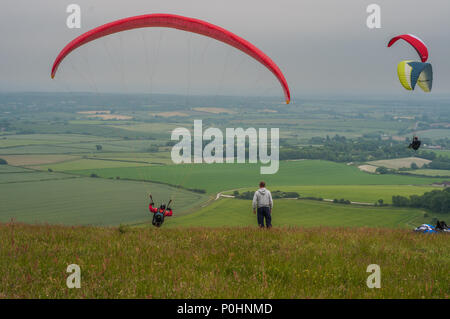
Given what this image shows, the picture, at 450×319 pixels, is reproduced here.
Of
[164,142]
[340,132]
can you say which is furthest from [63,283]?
[340,132]

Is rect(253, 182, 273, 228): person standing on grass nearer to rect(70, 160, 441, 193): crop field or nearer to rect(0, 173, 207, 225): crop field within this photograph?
rect(0, 173, 207, 225): crop field

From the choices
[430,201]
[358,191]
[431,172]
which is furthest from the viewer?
[431,172]

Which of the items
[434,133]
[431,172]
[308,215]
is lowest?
[308,215]

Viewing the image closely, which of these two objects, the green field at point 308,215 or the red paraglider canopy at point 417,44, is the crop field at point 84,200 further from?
the red paraglider canopy at point 417,44

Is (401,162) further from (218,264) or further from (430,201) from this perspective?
(218,264)

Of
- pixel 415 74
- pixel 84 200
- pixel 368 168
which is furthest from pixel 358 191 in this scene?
pixel 415 74

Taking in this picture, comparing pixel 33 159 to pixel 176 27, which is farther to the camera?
pixel 33 159

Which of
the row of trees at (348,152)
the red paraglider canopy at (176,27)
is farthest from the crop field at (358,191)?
the red paraglider canopy at (176,27)
